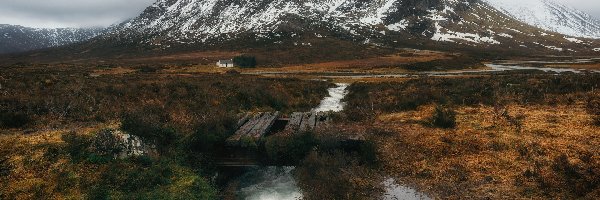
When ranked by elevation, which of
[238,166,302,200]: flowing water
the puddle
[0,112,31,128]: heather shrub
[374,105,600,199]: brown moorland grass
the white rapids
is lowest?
[238,166,302,200]: flowing water

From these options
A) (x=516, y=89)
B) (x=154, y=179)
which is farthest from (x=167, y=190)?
(x=516, y=89)

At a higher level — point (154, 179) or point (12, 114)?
point (12, 114)

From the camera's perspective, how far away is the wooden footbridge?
769 inches

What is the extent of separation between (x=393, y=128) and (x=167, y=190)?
12995mm

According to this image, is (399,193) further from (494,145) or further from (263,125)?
(263,125)

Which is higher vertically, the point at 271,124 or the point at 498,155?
the point at 271,124

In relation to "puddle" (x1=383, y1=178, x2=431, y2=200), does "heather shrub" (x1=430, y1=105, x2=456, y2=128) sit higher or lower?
higher

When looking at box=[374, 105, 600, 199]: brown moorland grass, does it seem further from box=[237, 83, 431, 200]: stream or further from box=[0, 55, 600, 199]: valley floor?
box=[237, 83, 431, 200]: stream

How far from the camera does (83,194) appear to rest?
1343cm

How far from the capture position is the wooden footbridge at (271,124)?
64.1 ft

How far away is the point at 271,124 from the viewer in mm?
23172

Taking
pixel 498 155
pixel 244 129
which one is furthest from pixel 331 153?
pixel 498 155

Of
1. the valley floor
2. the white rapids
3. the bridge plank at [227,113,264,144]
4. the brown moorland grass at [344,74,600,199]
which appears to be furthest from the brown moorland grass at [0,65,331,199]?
the white rapids

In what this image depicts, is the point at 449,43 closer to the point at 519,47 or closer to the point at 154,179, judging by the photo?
the point at 519,47
